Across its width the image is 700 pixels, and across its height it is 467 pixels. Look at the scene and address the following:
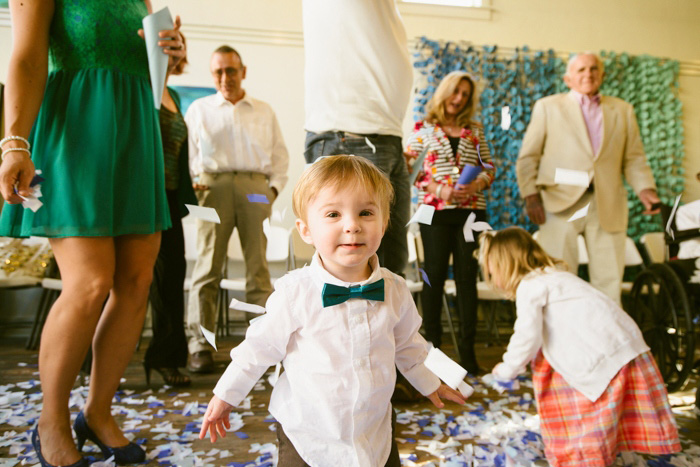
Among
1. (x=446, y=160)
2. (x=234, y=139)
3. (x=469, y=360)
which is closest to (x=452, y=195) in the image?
(x=446, y=160)

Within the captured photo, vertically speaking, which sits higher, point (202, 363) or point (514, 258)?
point (514, 258)

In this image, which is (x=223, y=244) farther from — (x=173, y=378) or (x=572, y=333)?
(x=572, y=333)

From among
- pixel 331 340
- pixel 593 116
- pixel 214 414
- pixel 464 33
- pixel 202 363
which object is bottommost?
pixel 202 363

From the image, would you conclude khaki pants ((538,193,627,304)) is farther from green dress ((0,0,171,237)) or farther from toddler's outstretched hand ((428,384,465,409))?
green dress ((0,0,171,237))

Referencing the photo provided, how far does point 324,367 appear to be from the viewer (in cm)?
97

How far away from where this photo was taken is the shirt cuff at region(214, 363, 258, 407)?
3.17ft

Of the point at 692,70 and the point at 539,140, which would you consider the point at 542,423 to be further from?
the point at 692,70

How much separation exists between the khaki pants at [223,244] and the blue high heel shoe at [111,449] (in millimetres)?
1184

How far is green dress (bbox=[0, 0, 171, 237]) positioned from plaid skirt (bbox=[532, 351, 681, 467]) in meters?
1.36

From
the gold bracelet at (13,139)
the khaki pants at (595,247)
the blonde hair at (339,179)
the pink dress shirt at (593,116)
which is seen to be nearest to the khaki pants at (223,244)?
the gold bracelet at (13,139)

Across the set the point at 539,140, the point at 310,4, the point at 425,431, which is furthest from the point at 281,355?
the point at 539,140

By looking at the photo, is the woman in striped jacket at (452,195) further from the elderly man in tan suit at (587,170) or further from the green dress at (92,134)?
the green dress at (92,134)

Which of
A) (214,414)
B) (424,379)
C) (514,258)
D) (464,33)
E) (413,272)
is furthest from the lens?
(464,33)

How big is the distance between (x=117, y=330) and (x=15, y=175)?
1.62 ft
